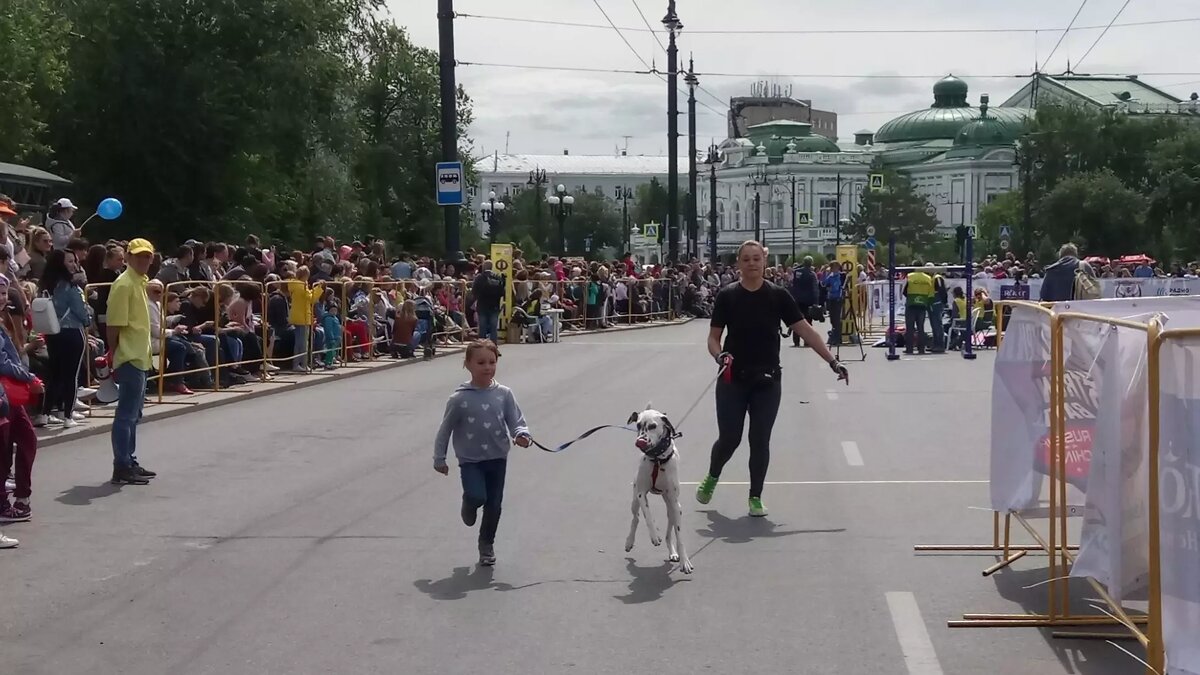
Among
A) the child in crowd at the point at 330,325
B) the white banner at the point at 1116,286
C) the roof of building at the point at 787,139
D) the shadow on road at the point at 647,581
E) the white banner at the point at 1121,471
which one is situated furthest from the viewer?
the roof of building at the point at 787,139

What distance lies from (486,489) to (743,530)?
1.93 meters

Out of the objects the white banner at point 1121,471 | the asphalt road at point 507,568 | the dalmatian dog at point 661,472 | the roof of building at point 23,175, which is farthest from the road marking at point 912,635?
the roof of building at point 23,175

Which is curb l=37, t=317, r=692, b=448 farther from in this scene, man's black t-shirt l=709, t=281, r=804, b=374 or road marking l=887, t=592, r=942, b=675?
road marking l=887, t=592, r=942, b=675

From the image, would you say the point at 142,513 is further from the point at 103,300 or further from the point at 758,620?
the point at 103,300

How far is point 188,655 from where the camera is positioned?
6715mm

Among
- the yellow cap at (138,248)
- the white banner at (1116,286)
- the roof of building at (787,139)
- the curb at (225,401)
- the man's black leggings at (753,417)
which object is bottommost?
the curb at (225,401)

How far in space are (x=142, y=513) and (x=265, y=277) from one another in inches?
412

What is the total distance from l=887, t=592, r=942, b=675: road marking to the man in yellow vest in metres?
20.9

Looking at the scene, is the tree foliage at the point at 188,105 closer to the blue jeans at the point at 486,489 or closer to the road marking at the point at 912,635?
the blue jeans at the point at 486,489

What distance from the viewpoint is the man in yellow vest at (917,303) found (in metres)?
28.1

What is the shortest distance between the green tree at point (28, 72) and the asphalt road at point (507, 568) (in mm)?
22221

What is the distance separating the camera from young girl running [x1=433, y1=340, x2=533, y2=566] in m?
8.49

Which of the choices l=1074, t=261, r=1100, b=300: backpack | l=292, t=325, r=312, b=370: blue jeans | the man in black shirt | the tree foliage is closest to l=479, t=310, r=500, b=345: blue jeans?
l=292, t=325, r=312, b=370: blue jeans

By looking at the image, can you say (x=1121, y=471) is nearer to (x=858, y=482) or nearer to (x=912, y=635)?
(x=912, y=635)
